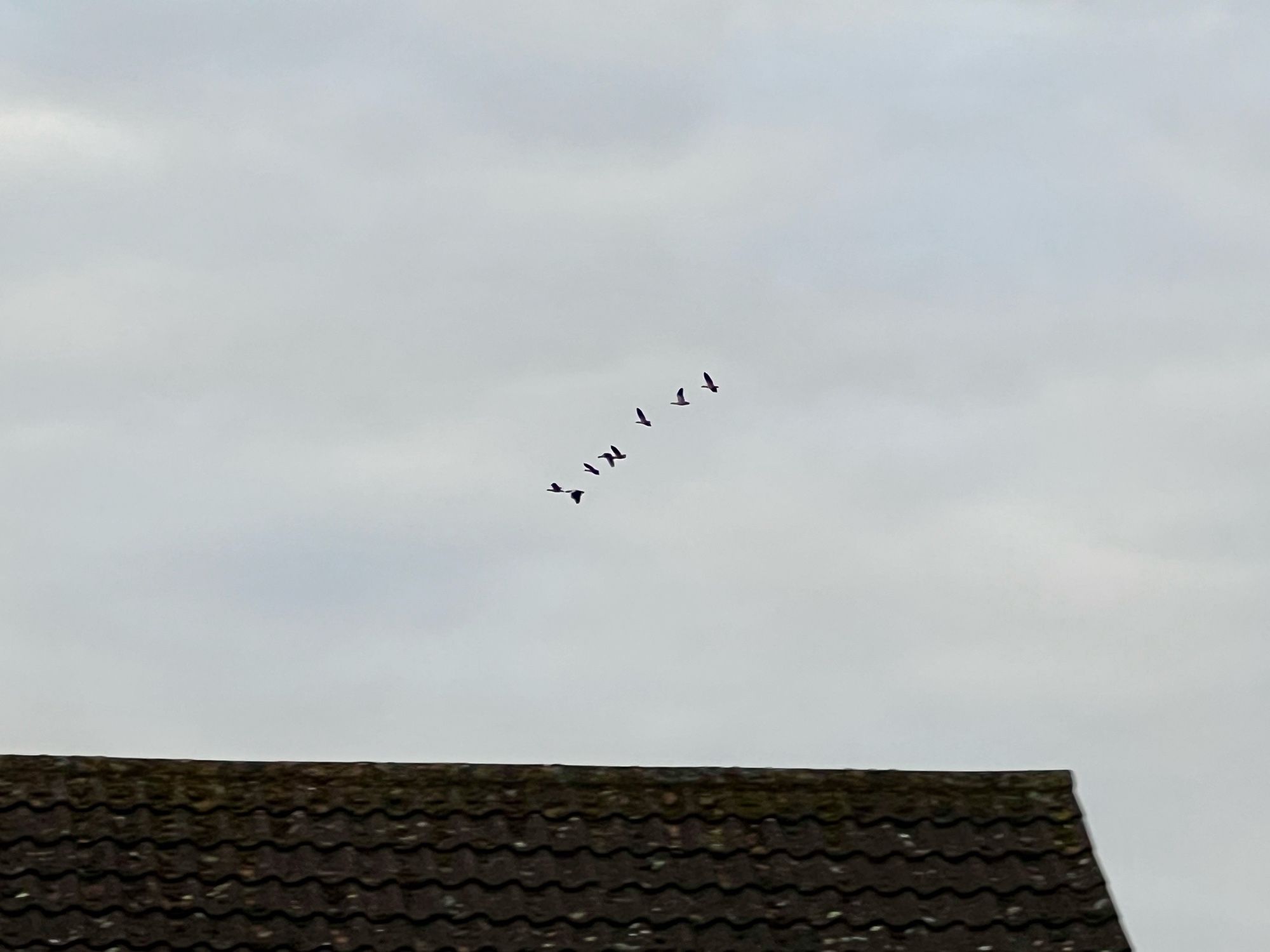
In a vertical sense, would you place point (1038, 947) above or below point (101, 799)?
below

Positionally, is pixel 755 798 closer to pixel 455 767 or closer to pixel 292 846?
pixel 455 767

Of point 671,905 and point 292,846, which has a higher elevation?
point 292,846

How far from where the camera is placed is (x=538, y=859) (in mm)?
11680

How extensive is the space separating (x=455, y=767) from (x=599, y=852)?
1.12 metres

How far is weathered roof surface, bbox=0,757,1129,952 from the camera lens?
1105cm

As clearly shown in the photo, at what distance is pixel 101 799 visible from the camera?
11.9m

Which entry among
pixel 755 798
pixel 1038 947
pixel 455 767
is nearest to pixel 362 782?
pixel 455 767

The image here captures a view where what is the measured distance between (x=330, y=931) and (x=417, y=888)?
61 cm

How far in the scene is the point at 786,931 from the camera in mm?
11250

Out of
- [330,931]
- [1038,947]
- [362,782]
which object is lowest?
[1038,947]

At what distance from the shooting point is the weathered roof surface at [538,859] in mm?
11055

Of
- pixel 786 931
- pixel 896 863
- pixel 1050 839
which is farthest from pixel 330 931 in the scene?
pixel 1050 839

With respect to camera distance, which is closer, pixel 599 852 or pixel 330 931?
pixel 330 931

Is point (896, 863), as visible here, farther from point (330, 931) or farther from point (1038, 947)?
point (330, 931)
